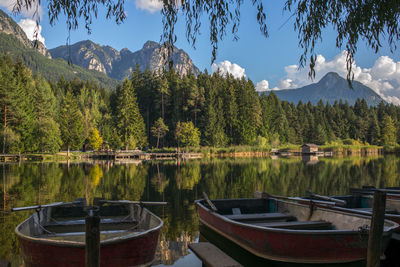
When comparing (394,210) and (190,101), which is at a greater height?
(190,101)

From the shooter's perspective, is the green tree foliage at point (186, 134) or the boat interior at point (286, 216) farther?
the green tree foliage at point (186, 134)

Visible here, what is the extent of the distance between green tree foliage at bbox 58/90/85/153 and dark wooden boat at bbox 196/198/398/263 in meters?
59.1

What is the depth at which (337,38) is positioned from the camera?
534 centimetres

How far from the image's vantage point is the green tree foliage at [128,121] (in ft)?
226

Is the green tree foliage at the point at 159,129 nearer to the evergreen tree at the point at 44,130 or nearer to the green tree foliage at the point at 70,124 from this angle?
the green tree foliage at the point at 70,124

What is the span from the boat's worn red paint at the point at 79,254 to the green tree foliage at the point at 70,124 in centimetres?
6033

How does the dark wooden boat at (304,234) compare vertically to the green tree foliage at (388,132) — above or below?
below

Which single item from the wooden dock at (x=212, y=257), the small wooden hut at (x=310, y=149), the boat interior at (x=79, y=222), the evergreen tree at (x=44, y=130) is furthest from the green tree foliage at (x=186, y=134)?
the wooden dock at (x=212, y=257)

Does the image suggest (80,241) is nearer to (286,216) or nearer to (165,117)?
(286,216)

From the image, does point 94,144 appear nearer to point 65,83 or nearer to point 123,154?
point 123,154

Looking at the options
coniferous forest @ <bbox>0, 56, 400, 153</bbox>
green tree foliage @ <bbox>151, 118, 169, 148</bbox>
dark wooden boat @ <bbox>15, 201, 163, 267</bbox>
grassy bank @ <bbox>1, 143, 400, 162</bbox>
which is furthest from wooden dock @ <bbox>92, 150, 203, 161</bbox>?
dark wooden boat @ <bbox>15, 201, 163, 267</bbox>

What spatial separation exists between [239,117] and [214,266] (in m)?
75.5

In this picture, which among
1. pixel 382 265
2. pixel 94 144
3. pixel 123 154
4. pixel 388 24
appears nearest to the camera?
pixel 388 24

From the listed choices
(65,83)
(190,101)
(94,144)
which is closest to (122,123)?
(94,144)
